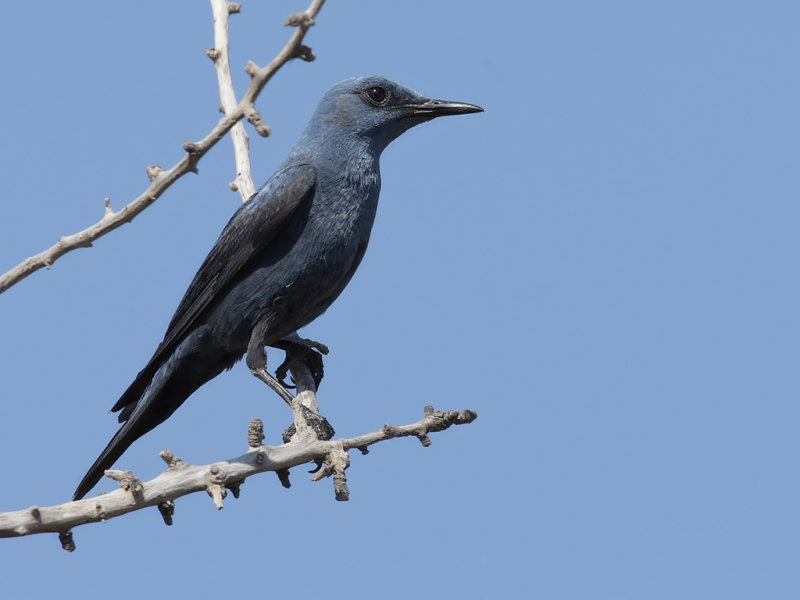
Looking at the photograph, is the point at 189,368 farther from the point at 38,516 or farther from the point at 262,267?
the point at 38,516

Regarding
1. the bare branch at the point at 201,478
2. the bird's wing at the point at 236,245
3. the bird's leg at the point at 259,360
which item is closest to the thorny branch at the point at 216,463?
the bare branch at the point at 201,478

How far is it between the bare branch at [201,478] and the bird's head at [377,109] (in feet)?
6.97

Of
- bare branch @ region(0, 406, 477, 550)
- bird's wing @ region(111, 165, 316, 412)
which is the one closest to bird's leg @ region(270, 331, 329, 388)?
bird's wing @ region(111, 165, 316, 412)

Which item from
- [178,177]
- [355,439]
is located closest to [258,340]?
[355,439]

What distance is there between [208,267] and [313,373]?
3.06ft

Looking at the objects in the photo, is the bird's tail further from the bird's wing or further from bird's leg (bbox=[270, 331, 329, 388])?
bird's leg (bbox=[270, 331, 329, 388])

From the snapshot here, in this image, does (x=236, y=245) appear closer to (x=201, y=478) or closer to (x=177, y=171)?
(x=201, y=478)

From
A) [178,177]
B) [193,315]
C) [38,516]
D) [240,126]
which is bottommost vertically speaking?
[38,516]

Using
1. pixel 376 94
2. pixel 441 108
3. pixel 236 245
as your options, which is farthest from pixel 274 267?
pixel 441 108

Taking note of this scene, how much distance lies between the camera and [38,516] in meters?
4.33

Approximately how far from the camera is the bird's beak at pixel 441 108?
700 cm

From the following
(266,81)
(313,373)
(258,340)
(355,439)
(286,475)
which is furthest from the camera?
(313,373)

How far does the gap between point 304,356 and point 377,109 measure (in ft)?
5.35

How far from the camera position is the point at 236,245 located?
6.50m
